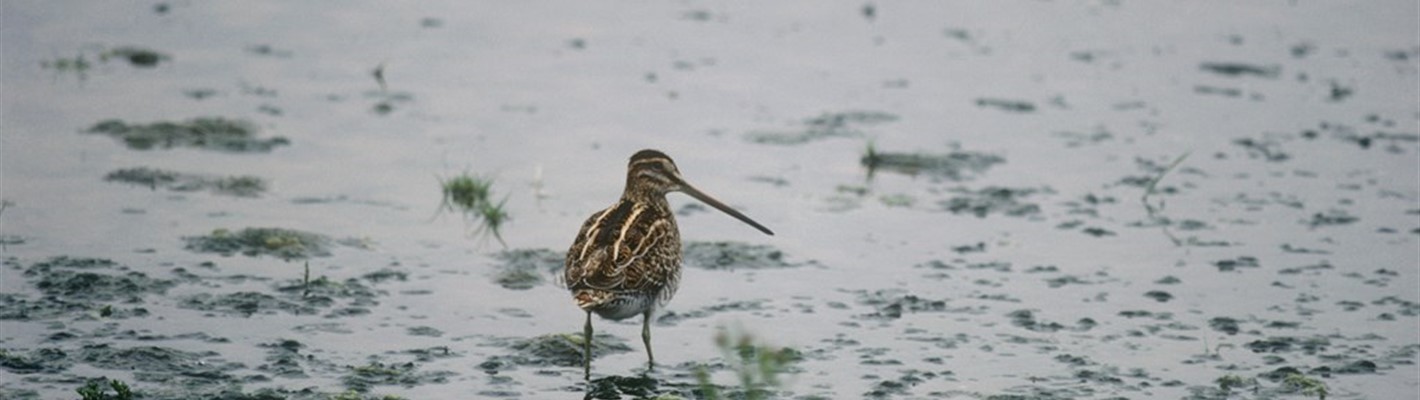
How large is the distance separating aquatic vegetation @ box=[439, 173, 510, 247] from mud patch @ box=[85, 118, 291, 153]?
134 centimetres

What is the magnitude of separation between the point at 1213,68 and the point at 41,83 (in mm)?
7464

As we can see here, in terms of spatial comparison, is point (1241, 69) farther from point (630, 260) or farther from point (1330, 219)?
point (630, 260)

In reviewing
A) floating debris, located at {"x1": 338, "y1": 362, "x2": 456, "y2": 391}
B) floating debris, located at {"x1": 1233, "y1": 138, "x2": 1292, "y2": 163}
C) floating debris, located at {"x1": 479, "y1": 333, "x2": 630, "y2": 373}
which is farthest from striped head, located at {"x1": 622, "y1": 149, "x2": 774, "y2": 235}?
floating debris, located at {"x1": 1233, "y1": 138, "x2": 1292, "y2": 163}

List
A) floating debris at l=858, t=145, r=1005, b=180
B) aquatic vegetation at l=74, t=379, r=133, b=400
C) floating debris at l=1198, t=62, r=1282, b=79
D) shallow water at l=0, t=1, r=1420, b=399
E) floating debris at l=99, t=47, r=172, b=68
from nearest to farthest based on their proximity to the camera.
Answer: aquatic vegetation at l=74, t=379, r=133, b=400
shallow water at l=0, t=1, r=1420, b=399
floating debris at l=858, t=145, r=1005, b=180
floating debris at l=99, t=47, r=172, b=68
floating debris at l=1198, t=62, r=1282, b=79

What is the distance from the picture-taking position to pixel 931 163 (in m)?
13.4

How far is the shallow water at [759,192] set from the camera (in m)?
9.78

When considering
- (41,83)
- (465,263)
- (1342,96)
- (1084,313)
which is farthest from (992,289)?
(41,83)

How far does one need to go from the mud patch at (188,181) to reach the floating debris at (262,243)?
908mm

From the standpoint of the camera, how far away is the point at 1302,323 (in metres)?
10.5

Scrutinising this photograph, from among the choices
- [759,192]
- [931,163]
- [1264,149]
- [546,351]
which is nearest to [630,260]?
[546,351]

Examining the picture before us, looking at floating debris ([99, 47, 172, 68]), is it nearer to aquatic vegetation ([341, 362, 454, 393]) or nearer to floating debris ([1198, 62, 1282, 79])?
aquatic vegetation ([341, 362, 454, 393])

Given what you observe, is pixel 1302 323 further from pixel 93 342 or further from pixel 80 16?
pixel 80 16

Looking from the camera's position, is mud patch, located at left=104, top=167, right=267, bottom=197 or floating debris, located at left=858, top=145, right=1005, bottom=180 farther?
floating debris, located at left=858, top=145, right=1005, bottom=180

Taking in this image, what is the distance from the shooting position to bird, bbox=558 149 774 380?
30.7ft
